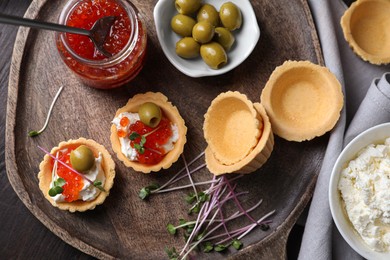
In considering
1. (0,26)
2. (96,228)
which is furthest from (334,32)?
(0,26)

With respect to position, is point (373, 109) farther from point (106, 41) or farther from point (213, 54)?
point (106, 41)

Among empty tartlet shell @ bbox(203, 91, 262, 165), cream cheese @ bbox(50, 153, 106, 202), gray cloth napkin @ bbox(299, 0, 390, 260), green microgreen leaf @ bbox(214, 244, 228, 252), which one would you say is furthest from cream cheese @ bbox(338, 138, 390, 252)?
cream cheese @ bbox(50, 153, 106, 202)

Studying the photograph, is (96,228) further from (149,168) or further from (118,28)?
(118,28)

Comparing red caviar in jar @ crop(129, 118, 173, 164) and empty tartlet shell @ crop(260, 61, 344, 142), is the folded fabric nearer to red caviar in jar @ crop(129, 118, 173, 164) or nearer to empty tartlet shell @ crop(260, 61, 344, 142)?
empty tartlet shell @ crop(260, 61, 344, 142)

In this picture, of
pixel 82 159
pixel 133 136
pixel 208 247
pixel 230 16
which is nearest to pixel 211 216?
pixel 208 247

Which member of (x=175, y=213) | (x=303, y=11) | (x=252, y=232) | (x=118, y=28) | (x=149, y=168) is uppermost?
(x=118, y=28)

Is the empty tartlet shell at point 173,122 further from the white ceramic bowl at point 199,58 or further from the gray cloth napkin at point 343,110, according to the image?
the gray cloth napkin at point 343,110
